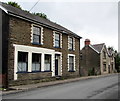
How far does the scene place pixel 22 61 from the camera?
17.2 m

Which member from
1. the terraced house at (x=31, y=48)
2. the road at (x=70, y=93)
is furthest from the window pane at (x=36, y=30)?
the road at (x=70, y=93)

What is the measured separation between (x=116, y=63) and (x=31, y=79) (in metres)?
40.8

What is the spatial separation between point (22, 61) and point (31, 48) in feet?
5.18

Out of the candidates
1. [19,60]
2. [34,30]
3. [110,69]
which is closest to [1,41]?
[19,60]

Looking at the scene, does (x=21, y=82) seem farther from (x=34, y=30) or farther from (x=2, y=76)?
(x=34, y=30)

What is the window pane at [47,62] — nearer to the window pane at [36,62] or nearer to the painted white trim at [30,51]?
the painted white trim at [30,51]

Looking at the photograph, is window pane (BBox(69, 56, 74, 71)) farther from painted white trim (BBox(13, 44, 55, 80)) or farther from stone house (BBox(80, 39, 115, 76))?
stone house (BBox(80, 39, 115, 76))

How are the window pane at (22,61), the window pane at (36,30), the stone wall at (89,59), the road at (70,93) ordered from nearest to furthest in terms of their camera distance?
the road at (70,93), the window pane at (22,61), the window pane at (36,30), the stone wall at (89,59)

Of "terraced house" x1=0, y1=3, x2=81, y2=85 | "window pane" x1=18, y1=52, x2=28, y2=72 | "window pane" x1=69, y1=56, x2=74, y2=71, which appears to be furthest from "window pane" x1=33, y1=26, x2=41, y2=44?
"window pane" x1=69, y1=56, x2=74, y2=71

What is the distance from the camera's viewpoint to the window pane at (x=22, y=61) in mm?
16902

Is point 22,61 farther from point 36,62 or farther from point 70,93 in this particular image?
point 70,93

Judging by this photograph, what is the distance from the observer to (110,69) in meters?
47.1

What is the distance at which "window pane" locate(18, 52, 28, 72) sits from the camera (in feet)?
55.5

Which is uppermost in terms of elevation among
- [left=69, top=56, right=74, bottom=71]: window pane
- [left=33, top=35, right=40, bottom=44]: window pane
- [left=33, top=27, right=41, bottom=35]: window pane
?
[left=33, top=27, right=41, bottom=35]: window pane
